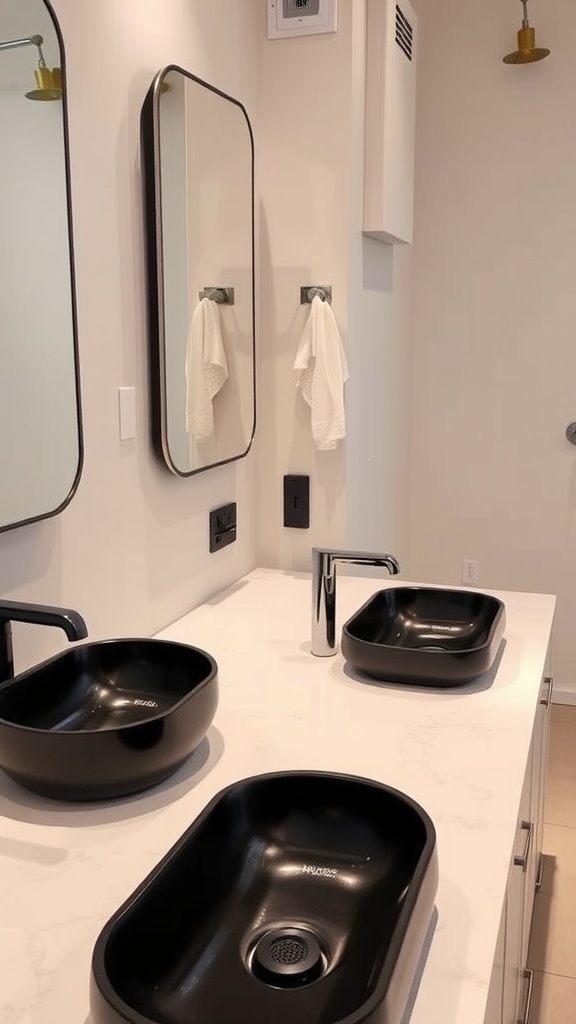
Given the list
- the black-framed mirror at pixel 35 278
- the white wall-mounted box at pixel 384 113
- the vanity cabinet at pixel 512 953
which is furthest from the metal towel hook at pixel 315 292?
the vanity cabinet at pixel 512 953

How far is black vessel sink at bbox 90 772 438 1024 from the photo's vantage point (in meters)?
0.83

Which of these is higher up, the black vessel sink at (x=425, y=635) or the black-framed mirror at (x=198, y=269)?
the black-framed mirror at (x=198, y=269)

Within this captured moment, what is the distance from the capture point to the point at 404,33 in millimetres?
2504

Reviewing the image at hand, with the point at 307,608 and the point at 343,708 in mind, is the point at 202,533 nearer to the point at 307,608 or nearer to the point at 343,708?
the point at 307,608

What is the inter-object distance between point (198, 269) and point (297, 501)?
68cm

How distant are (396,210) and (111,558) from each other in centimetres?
140

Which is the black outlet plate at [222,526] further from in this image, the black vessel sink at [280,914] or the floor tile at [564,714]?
the floor tile at [564,714]

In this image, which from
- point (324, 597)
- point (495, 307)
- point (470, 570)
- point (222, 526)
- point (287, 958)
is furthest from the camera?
point (470, 570)

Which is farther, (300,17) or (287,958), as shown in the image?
(300,17)

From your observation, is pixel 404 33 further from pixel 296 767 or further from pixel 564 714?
pixel 564 714

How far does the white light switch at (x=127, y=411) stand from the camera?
1.62 m

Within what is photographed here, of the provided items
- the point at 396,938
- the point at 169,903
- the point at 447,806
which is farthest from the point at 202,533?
the point at 396,938

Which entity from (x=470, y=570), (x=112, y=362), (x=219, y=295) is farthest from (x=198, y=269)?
(x=470, y=570)

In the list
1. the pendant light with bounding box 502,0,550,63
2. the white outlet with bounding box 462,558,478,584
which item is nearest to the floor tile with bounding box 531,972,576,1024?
the white outlet with bounding box 462,558,478,584
